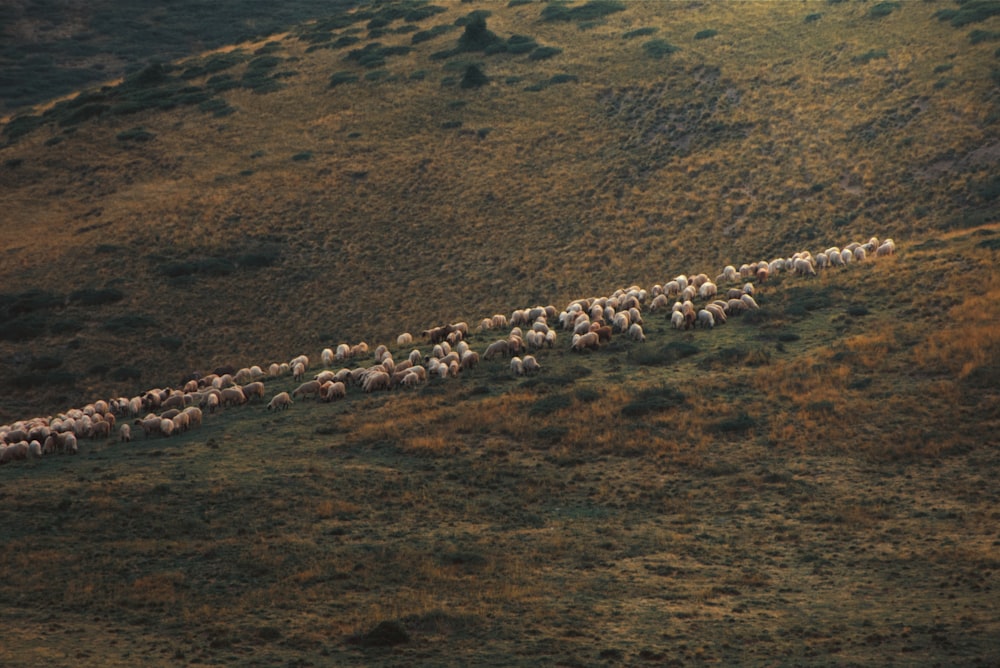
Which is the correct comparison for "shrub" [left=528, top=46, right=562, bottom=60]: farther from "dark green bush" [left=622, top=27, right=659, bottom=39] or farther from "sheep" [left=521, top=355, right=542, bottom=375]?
"sheep" [left=521, top=355, right=542, bottom=375]

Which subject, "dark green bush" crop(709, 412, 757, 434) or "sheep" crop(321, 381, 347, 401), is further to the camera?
"sheep" crop(321, 381, 347, 401)

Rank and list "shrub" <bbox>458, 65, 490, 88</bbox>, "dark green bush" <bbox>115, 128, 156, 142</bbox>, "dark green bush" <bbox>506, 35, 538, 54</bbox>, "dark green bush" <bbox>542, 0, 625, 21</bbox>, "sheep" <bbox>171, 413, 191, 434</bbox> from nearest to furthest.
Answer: "sheep" <bbox>171, 413, 191, 434</bbox> < "dark green bush" <bbox>115, 128, 156, 142</bbox> < "shrub" <bbox>458, 65, 490, 88</bbox> < "dark green bush" <bbox>506, 35, 538, 54</bbox> < "dark green bush" <bbox>542, 0, 625, 21</bbox>

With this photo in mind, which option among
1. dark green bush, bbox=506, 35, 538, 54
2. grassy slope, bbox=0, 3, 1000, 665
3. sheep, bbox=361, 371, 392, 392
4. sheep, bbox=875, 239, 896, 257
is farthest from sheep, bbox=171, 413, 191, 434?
dark green bush, bbox=506, 35, 538, 54

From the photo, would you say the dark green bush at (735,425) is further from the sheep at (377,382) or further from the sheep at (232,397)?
the sheep at (232,397)

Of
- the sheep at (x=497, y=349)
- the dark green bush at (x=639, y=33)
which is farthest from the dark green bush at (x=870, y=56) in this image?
the sheep at (x=497, y=349)

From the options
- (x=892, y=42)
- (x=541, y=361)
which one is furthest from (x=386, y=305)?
(x=892, y=42)

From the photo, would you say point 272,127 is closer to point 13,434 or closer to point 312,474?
point 13,434
